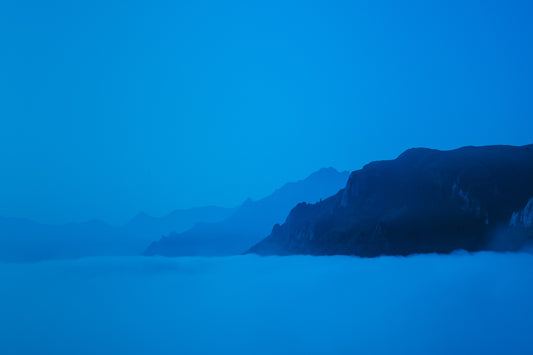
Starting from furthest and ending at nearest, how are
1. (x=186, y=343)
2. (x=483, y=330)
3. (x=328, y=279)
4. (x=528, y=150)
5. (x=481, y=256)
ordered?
(x=528, y=150) → (x=481, y=256) → (x=328, y=279) → (x=186, y=343) → (x=483, y=330)

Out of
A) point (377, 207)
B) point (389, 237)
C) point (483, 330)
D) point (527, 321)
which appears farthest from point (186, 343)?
point (377, 207)

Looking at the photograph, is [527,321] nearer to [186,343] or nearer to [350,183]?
[186,343]

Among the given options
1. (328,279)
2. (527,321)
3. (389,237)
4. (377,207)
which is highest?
(377,207)

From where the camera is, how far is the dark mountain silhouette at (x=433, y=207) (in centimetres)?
8431

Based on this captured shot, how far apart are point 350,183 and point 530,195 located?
42384 millimetres

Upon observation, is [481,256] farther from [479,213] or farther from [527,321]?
[527,321]

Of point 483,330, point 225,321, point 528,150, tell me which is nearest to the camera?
point 483,330

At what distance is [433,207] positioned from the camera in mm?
90562

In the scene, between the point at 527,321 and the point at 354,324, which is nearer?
the point at 527,321

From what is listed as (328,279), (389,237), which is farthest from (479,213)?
(328,279)

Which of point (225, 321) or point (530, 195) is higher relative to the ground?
point (530, 195)

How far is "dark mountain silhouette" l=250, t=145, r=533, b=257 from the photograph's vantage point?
277ft

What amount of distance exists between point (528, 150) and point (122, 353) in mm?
98924

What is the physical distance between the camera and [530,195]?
85.1 meters
